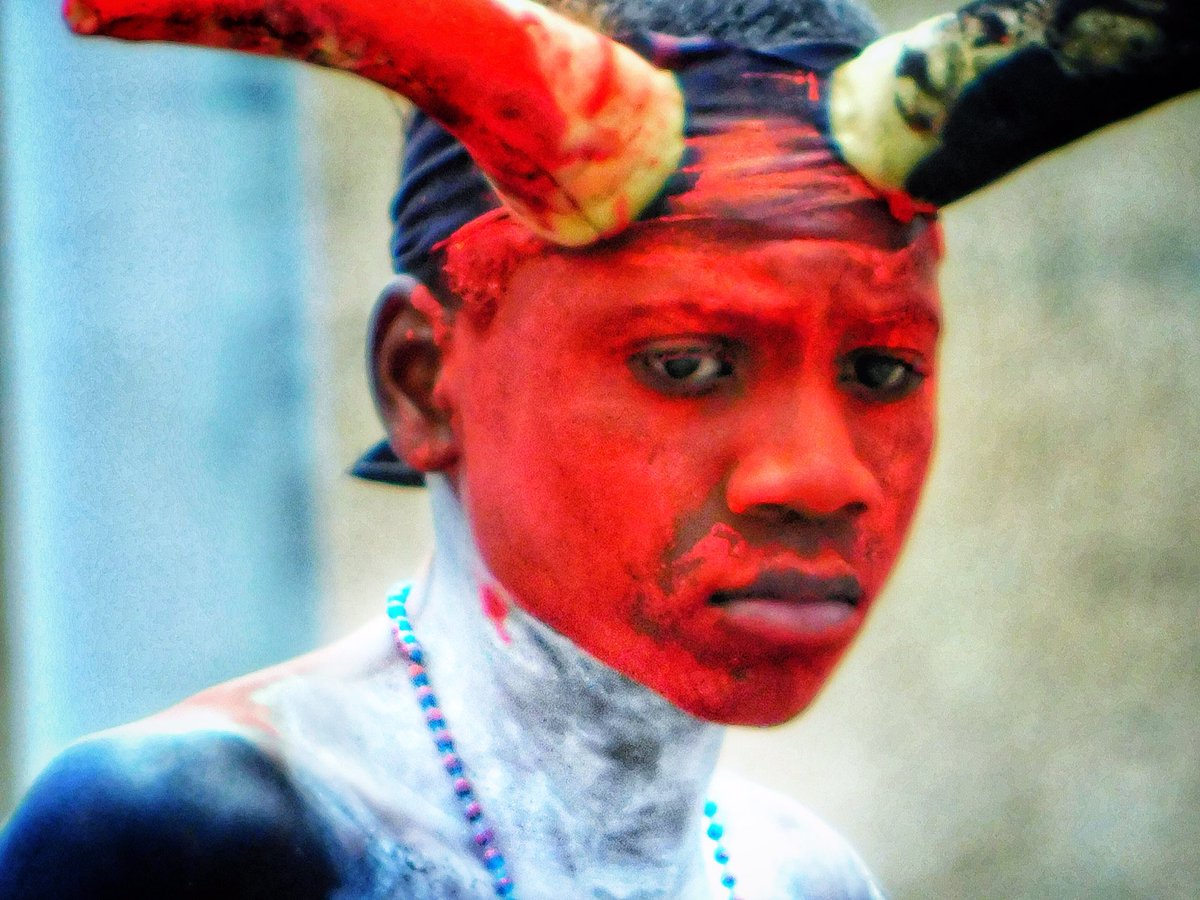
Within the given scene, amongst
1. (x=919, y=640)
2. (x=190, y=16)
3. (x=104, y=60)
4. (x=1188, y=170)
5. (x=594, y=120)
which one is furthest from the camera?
(x=919, y=640)

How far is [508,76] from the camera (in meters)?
0.95

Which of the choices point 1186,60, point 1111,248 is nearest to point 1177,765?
point 1111,248

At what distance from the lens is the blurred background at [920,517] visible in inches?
89.5

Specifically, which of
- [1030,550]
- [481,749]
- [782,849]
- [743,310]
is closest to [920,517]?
[1030,550]

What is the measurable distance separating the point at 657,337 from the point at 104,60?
1.52 m

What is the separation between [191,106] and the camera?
7.75 feet

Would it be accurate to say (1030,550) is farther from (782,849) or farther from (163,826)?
(163,826)

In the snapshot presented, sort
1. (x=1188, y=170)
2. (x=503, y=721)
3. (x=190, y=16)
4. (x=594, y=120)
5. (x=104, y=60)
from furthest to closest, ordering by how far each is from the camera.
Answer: (x=1188, y=170) → (x=104, y=60) → (x=503, y=721) → (x=594, y=120) → (x=190, y=16)

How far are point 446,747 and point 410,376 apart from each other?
0.30 m

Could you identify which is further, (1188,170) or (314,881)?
(1188,170)

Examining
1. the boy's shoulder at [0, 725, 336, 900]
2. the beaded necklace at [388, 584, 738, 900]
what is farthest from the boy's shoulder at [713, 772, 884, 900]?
the boy's shoulder at [0, 725, 336, 900]

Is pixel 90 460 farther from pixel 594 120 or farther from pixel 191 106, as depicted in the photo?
pixel 594 120

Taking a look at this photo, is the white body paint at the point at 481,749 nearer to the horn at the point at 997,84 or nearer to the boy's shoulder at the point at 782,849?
the boy's shoulder at the point at 782,849

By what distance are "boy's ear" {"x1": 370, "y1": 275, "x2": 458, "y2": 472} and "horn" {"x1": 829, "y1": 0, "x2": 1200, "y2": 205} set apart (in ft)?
1.21
